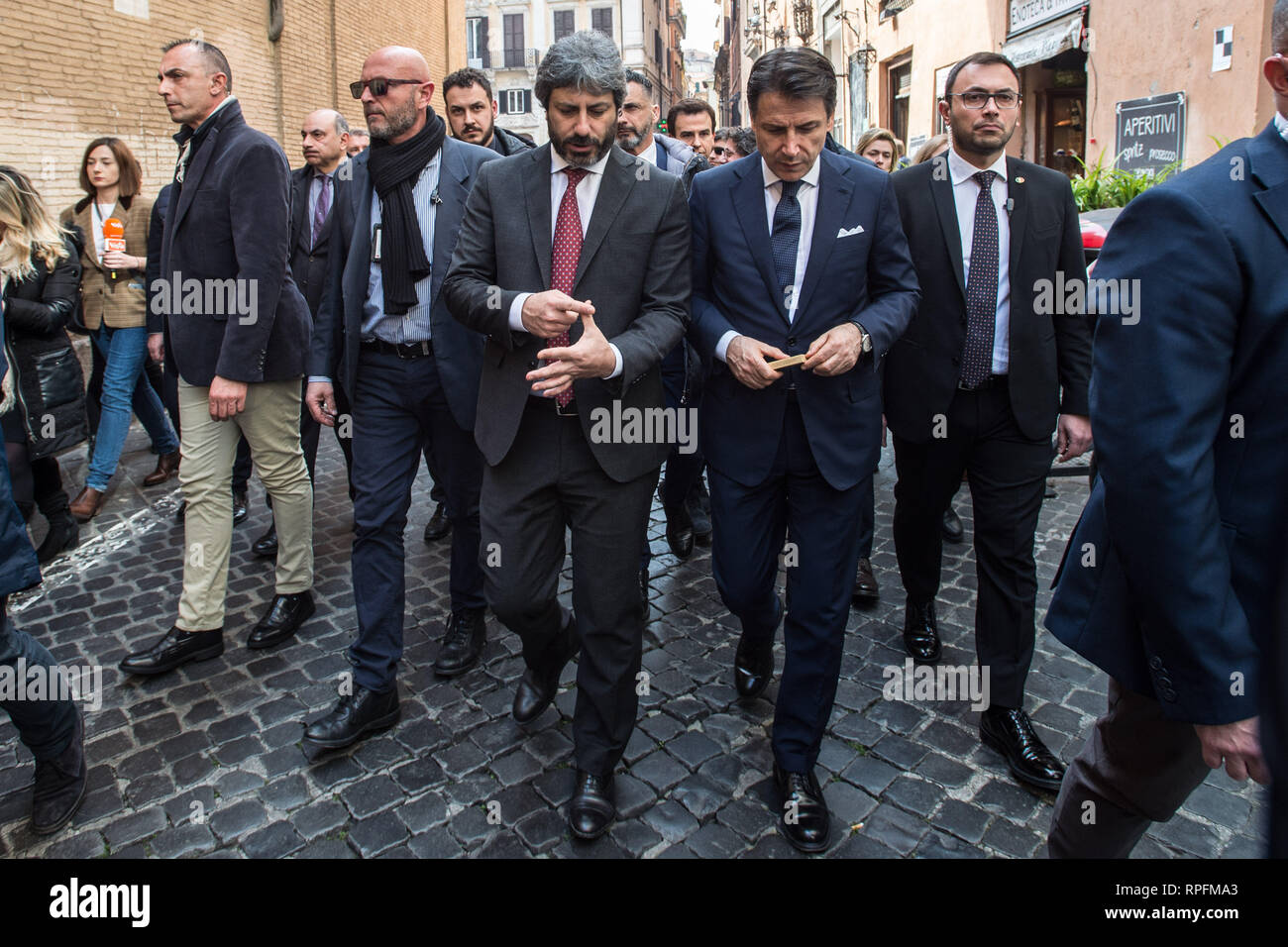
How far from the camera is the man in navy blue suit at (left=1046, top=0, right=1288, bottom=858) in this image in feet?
5.48

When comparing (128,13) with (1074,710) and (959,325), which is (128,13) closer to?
(959,325)

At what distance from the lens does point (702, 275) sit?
3203 millimetres

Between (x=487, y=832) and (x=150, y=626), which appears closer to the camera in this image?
(x=487, y=832)

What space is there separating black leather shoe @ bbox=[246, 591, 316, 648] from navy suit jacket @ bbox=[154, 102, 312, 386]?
1086 mm

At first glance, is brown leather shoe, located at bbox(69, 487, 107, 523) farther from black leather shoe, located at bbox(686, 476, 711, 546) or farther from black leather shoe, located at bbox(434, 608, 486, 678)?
black leather shoe, located at bbox(686, 476, 711, 546)

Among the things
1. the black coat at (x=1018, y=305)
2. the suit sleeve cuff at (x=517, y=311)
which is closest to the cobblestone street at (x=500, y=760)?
the black coat at (x=1018, y=305)

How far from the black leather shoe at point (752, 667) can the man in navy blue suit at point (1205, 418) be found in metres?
1.91

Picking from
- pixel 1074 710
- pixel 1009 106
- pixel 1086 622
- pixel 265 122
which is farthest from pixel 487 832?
pixel 265 122

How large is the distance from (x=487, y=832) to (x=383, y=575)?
1.10 metres

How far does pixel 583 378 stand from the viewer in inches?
111

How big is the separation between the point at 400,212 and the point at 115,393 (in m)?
3.87

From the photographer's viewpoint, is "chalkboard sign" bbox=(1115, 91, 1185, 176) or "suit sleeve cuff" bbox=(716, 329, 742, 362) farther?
"chalkboard sign" bbox=(1115, 91, 1185, 176)
